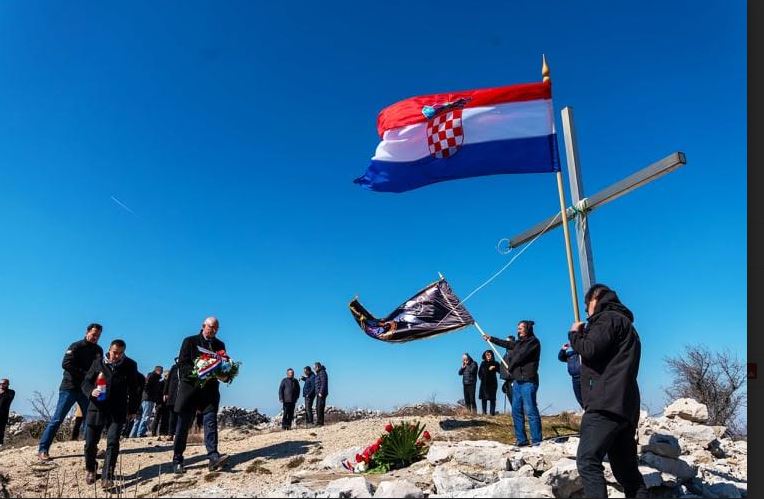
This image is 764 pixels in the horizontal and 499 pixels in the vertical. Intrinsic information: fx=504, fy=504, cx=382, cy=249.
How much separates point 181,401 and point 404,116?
5.85 m

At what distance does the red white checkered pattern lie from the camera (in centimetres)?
822

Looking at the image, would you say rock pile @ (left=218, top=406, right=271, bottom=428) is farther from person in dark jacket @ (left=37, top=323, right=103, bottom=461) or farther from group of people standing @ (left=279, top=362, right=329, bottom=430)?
person in dark jacket @ (left=37, top=323, right=103, bottom=461)

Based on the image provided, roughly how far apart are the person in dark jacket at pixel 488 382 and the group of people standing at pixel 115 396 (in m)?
9.14

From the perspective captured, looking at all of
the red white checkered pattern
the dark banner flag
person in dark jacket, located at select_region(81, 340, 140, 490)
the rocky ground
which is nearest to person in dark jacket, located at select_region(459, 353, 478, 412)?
the rocky ground

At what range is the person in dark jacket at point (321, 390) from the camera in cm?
1493

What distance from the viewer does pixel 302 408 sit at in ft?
67.9

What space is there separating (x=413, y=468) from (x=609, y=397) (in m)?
3.08

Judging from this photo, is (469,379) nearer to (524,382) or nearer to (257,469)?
(524,382)

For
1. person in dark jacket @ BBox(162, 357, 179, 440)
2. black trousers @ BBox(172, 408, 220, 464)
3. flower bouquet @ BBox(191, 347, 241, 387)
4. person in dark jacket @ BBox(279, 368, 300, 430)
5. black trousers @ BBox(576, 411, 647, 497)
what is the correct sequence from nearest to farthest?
black trousers @ BBox(576, 411, 647, 497), black trousers @ BBox(172, 408, 220, 464), flower bouquet @ BBox(191, 347, 241, 387), person in dark jacket @ BBox(162, 357, 179, 440), person in dark jacket @ BBox(279, 368, 300, 430)

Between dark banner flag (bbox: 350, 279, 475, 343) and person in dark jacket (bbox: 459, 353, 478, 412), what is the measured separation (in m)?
6.77

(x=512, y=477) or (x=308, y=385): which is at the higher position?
(x=308, y=385)

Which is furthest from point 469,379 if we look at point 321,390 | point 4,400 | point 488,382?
point 4,400

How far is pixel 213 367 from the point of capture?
24.1 ft
